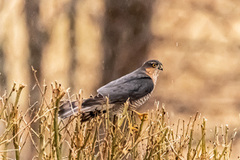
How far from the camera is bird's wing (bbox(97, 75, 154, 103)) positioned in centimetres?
253

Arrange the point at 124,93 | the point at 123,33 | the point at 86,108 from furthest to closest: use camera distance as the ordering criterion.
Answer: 1. the point at 123,33
2. the point at 124,93
3. the point at 86,108

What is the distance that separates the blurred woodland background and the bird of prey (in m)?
2.40

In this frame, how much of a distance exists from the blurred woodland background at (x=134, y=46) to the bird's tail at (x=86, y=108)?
114 inches

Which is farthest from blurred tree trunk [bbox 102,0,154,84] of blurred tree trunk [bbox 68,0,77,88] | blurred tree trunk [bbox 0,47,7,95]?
blurred tree trunk [bbox 0,47,7,95]

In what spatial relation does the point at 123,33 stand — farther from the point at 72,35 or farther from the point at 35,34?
the point at 35,34

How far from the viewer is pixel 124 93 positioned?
2.57m

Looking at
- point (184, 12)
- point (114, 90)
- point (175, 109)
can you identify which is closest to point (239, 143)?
point (175, 109)

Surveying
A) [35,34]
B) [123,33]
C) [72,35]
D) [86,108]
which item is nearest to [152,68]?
[86,108]

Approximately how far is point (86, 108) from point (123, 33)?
317 cm

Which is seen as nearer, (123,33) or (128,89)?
(128,89)

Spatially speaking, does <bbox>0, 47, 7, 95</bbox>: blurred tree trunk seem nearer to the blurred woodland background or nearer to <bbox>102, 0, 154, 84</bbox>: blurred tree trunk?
the blurred woodland background

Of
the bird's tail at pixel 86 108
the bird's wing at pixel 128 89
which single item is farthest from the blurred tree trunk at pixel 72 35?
the bird's tail at pixel 86 108

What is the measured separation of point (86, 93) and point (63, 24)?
0.95 metres

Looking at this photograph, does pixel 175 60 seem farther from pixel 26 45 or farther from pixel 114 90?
pixel 114 90
